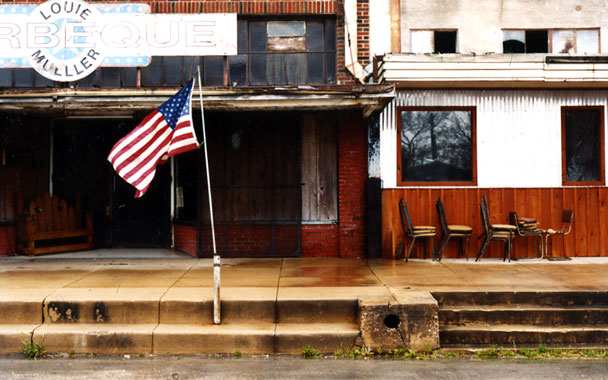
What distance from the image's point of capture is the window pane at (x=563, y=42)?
32.4 ft

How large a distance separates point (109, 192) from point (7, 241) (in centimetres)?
210

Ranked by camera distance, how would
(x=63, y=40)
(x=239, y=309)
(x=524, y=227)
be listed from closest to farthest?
(x=239, y=309)
(x=63, y=40)
(x=524, y=227)

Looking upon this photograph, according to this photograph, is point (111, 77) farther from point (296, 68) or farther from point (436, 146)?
point (436, 146)

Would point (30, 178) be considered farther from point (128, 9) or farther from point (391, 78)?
point (391, 78)

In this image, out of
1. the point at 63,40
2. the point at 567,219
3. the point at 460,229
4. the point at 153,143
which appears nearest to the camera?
the point at 153,143

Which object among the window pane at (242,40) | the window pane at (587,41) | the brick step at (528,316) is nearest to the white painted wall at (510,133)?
the window pane at (587,41)

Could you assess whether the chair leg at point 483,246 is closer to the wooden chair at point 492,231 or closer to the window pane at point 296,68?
the wooden chair at point 492,231

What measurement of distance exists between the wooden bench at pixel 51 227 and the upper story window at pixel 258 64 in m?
2.33

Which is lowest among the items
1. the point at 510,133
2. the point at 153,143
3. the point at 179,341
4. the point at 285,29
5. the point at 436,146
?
the point at 179,341

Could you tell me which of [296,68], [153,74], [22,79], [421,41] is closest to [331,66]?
[296,68]

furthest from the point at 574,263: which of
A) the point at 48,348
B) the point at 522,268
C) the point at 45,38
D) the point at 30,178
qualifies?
the point at 30,178

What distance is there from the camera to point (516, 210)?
9859 mm

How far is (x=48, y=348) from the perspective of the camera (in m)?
5.92

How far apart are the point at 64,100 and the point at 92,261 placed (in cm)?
309
